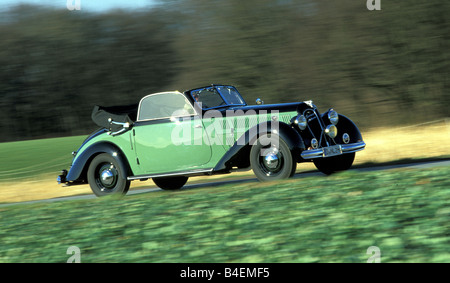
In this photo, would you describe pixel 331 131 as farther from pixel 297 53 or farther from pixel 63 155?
pixel 63 155

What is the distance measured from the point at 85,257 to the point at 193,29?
62.1 ft

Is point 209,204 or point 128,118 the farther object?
point 128,118

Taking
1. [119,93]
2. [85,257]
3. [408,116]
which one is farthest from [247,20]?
[85,257]

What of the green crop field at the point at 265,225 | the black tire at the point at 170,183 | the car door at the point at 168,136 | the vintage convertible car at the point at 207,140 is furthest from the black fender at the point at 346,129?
the black tire at the point at 170,183

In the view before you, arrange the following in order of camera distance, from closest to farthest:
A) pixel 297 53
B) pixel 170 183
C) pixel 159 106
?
1. pixel 159 106
2. pixel 170 183
3. pixel 297 53

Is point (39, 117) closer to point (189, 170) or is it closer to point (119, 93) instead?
point (119, 93)

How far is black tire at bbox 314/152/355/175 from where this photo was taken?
31.0 feet

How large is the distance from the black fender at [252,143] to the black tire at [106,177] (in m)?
1.84

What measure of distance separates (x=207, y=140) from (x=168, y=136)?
0.71 metres

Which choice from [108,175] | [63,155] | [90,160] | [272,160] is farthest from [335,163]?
[63,155]

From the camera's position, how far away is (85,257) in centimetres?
548

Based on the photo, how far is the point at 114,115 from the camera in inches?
387

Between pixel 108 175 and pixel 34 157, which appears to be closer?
pixel 108 175

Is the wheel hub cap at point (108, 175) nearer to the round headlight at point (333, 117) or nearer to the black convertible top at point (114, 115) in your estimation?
the black convertible top at point (114, 115)
